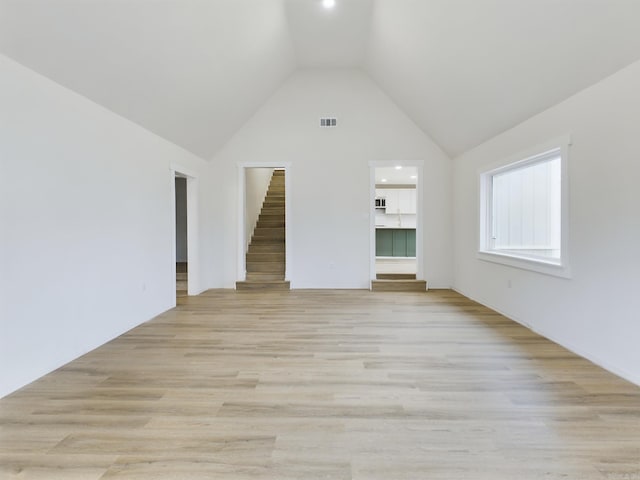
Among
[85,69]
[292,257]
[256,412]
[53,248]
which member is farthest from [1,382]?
[292,257]

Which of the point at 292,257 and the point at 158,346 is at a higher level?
the point at 292,257

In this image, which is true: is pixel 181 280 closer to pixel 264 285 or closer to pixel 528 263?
pixel 264 285

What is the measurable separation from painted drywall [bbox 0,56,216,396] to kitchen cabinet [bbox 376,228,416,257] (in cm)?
716

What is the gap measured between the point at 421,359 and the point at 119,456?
228 centimetres

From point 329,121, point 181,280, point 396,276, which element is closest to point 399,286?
point 396,276

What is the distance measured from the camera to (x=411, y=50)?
173 inches

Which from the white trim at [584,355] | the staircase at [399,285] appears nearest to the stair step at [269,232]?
the staircase at [399,285]

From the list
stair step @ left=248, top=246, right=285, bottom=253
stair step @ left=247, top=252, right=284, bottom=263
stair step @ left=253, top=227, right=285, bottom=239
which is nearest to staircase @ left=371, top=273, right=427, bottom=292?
stair step @ left=247, top=252, right=284, bottom=263

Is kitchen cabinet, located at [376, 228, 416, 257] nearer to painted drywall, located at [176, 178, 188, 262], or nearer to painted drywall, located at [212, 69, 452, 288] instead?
painted drywall, located at [212, 69, 452, 288]

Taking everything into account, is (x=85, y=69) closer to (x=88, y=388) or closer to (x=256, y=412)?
(x=88, y=388)

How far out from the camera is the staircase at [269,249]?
631cm

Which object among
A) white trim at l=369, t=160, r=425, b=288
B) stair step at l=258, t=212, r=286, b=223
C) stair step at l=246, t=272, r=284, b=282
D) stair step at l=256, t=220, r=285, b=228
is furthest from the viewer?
stair step at l=258, t=212, r=286, b=223

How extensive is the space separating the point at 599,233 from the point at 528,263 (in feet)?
3.46

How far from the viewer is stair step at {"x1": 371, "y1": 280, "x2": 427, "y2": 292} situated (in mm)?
6117
